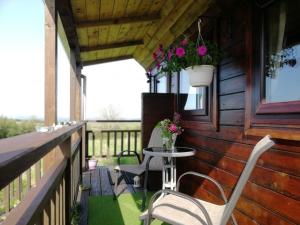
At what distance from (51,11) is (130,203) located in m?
2.58

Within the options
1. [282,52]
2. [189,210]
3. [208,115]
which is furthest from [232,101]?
[189,210]

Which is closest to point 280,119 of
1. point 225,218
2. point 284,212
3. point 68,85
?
point 284,212

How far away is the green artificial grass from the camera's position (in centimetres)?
316

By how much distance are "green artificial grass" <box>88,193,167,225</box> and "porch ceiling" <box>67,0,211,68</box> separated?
2.18 metres

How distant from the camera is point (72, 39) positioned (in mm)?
3805

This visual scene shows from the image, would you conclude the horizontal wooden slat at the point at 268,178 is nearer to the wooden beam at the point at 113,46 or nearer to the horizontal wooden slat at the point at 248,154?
the horizontal wooden slat at the point at 248,154

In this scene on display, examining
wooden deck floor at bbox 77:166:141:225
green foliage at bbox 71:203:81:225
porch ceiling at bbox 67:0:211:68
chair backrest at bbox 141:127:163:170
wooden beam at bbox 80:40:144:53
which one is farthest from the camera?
wooden beam at bbox 80:40:144:53

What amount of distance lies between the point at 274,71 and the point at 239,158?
77 cm

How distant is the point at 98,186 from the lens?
468cm

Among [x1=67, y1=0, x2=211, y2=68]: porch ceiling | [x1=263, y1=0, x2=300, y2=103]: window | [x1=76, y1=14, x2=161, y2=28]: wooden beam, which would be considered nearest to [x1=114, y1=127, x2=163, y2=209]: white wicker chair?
[x1=67, y1=0, x2=211, y2=68]: porch ceiling

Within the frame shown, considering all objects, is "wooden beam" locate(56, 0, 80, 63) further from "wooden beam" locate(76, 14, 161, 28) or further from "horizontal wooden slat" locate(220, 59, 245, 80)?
"horizontal wooden slat" locate(220, 59, 245, 80)

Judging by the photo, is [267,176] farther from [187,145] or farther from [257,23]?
[187,145]

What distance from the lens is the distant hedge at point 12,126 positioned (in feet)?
4.58

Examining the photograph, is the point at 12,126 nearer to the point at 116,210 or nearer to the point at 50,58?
the point at 50,58
